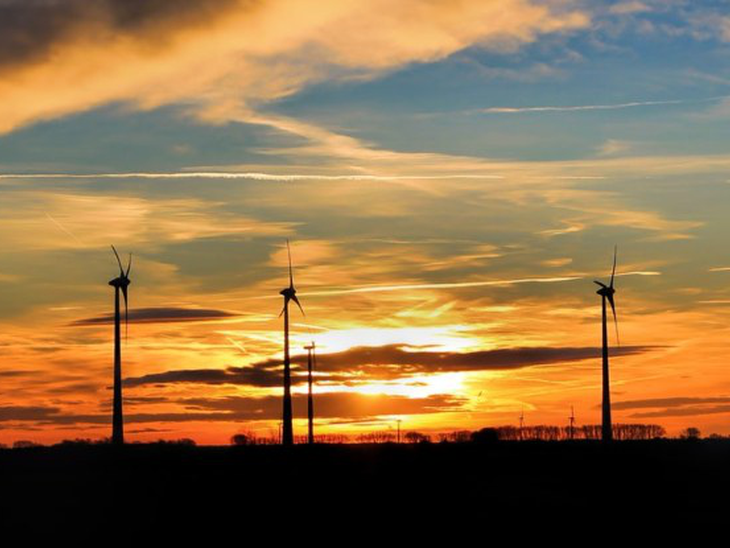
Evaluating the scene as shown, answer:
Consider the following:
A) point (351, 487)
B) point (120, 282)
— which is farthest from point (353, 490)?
point (120, 282)

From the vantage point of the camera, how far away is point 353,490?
12988cm

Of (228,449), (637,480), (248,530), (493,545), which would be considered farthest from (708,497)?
(228,449)

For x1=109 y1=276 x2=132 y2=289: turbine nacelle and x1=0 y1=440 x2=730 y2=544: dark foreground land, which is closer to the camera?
x1=0 y1=440 x2=730 y2=544: dark foreground land

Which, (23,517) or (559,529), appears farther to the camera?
(23,517)

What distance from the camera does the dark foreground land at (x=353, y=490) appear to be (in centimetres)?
10906

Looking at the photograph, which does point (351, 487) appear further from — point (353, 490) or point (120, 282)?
point (120, 282)

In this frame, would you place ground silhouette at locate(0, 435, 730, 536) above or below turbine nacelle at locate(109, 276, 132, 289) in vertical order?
below

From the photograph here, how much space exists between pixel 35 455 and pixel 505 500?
77591 mm

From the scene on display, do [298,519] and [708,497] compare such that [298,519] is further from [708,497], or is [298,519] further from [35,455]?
[35,455]

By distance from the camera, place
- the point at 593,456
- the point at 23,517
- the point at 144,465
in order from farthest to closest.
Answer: the point at 593,456, the point at 144,465, the point at 23,517

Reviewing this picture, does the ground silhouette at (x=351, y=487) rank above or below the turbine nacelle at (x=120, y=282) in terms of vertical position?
below

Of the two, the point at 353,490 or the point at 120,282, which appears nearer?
the point at 353,490

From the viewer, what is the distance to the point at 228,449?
191 metres

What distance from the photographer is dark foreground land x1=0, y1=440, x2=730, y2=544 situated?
109 m
